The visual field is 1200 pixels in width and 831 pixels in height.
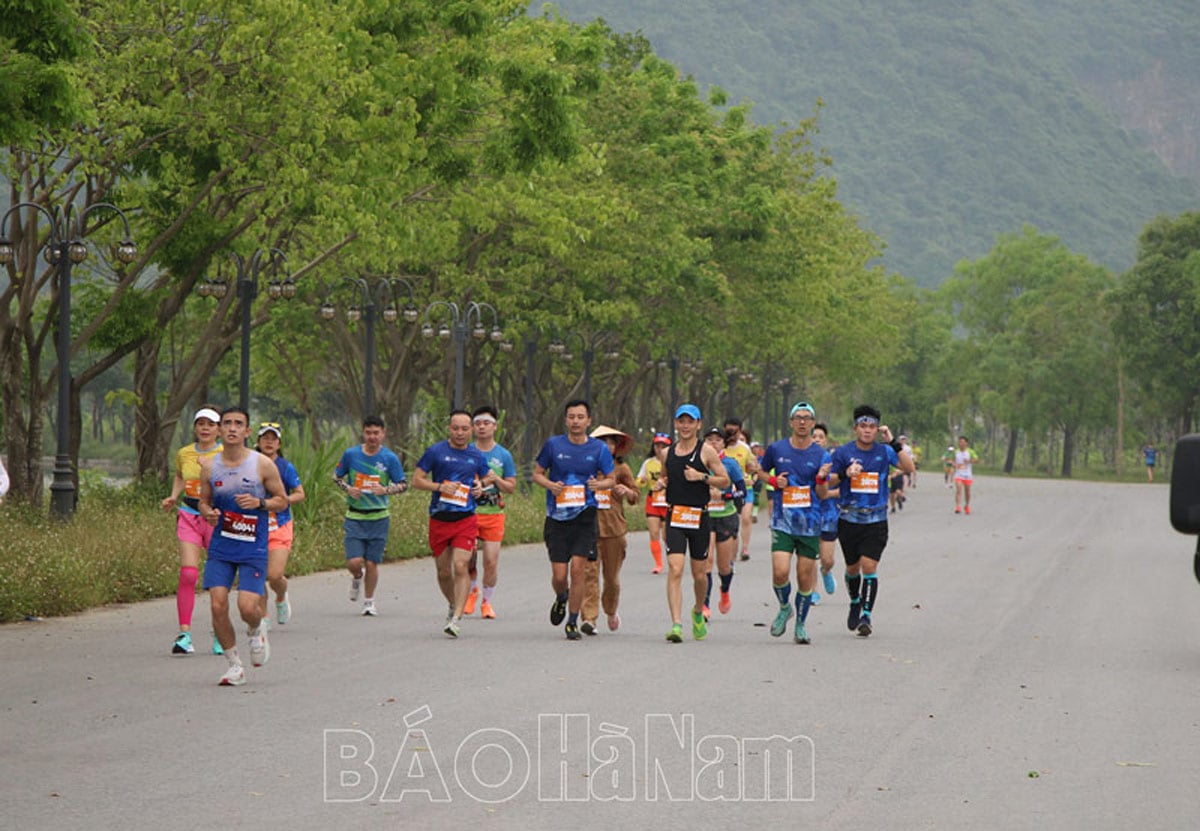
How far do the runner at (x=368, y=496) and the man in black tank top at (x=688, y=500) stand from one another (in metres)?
2.81

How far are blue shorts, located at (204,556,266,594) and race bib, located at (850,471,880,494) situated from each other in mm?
5762

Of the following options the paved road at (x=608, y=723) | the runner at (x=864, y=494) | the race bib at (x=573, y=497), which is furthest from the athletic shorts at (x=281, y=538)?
the runner at (x=864, y=494)

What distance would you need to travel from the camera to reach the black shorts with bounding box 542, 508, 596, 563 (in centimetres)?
1562

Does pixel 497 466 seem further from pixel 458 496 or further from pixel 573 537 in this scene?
pixel 573 537

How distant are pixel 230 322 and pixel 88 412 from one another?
13035cm

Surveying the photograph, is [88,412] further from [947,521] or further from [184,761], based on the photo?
[184,761]

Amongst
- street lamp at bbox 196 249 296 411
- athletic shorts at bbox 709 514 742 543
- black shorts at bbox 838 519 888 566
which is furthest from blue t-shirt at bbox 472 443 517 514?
street lamp at bbox 196 249 296 411

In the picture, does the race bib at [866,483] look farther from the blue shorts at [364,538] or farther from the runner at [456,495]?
the blue shorts at [364,538]

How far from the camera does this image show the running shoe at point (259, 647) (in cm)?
1272

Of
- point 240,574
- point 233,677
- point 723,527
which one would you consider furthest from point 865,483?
point 233,677

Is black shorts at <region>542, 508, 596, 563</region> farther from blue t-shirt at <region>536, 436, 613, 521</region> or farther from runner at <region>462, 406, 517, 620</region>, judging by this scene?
runner at <region>462, 406, 517, 620</region>

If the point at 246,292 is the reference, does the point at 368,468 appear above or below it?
below

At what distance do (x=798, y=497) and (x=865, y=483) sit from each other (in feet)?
2.31

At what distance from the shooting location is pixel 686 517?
50.5 feet
